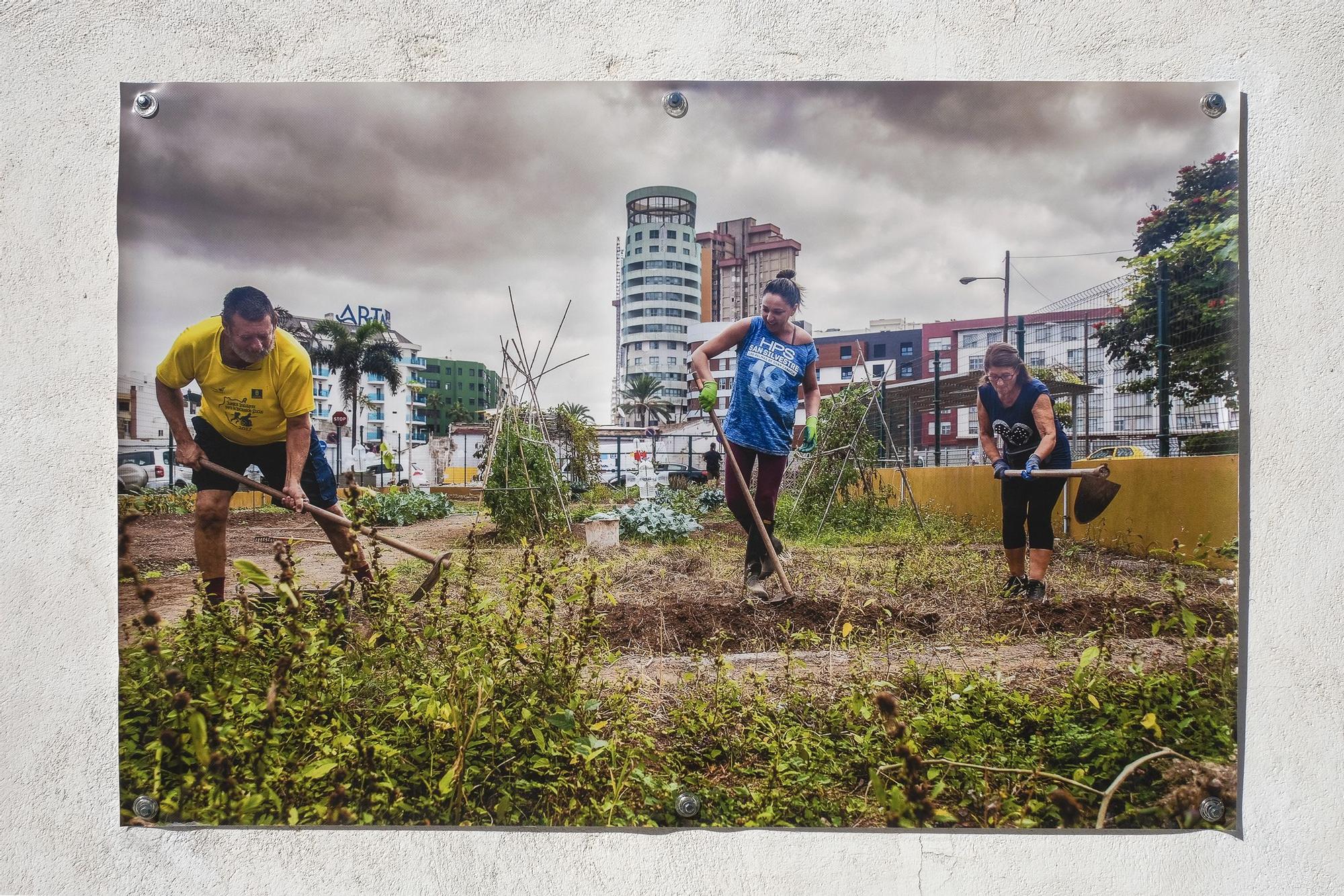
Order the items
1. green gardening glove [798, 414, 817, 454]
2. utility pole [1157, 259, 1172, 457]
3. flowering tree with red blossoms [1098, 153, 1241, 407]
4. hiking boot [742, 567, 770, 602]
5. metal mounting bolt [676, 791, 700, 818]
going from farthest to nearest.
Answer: hiking boot [742, 567, 770, 602]
green gardening glove [798, 414, 817, 454]
utility pole [1157, 259, 1172, 457]
flowering tree with red blossoms [1098, 153, 1241, 407]
metal mounting bolt [676, 791, 700, 818]

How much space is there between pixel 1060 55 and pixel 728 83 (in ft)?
3.93

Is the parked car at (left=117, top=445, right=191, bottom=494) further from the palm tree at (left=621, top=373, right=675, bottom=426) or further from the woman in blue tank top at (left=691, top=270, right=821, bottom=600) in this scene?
the woman in blue tank top at (left=691, top=270, right=821, bottom=600)

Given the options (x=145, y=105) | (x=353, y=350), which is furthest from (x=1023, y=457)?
(x=145, y=105)

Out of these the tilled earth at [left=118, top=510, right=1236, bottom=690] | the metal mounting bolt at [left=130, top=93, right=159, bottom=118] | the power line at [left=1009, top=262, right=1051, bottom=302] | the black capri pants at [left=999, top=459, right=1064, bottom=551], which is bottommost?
the tilled earth at [left=118, top=510, right=1236, bottom=690]

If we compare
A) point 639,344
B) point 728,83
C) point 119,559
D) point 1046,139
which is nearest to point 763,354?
point 639,344

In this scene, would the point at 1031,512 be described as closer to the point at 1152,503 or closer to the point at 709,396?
the point at 1152,503

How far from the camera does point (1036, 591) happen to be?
2736 mm

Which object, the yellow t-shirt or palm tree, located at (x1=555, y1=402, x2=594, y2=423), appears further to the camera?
palm tree, located at (x1=555, y1=402, x2=594, y2=423)

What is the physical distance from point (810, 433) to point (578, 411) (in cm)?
102

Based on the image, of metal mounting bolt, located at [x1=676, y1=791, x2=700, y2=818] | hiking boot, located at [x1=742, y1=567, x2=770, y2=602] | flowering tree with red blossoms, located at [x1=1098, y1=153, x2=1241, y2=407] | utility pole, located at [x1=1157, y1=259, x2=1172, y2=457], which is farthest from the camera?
hiking boot, located at [x1=742, y1=567, x2=770, y2=602]

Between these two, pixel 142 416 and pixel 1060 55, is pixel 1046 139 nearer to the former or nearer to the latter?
pixel 1060 55

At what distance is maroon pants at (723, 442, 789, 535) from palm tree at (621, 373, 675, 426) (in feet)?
1.12

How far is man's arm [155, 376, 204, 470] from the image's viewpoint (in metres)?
2.57

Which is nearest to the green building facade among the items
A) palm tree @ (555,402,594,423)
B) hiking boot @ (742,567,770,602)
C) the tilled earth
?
palm tree @ (555,402,594,423)
